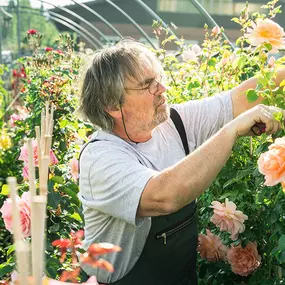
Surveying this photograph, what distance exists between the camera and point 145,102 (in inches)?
88.8

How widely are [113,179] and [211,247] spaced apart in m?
0.77

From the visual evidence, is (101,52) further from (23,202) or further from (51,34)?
(51,34)

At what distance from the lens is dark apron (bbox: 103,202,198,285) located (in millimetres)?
2246

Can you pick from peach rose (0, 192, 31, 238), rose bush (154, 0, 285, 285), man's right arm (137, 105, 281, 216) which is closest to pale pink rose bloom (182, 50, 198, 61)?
rose bush (154, 0, 285, 285)

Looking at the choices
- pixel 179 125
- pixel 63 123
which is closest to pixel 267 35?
pixel 179 125

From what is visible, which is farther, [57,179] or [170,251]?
[57,179]

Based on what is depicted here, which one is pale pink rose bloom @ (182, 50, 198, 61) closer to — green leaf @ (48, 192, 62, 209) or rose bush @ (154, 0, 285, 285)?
rose bush @ (154, 0, 285, 285)

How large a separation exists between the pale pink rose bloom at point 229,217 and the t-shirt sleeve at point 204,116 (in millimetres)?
245

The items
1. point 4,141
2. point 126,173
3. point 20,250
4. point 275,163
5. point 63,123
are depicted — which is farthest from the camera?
point 4,141

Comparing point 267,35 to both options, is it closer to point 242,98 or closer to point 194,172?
point 242,98

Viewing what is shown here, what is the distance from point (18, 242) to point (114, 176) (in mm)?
1188

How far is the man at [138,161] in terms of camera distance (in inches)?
80.8

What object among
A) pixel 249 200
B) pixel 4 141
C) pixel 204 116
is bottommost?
pixel 4 141

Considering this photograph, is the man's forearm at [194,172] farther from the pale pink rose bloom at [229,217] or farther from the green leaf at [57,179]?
the green leaf at [57,179]
